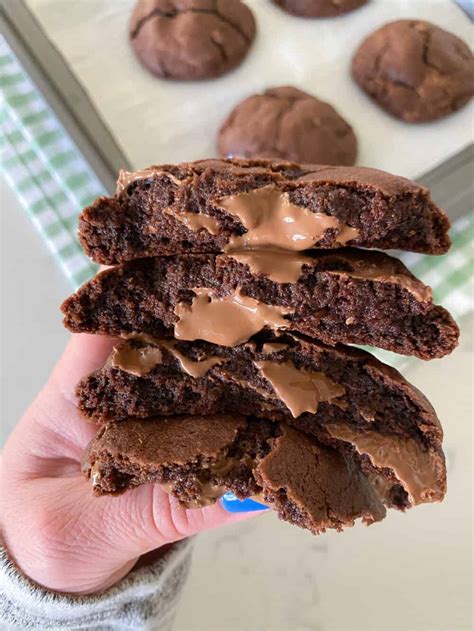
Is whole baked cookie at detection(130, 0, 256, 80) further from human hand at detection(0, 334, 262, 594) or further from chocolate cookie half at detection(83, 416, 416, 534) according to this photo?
chocolate cookie half at detection(83, 416, 416, 534)

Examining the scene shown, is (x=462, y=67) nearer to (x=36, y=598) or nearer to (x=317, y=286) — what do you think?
(x=317, y=286)

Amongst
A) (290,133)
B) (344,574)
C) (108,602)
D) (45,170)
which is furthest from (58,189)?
(344,574)

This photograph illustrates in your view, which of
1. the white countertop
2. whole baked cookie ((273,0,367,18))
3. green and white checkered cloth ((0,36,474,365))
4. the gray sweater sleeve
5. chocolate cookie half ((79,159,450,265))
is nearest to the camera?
chocolate cookie half ((79,159,450,265))

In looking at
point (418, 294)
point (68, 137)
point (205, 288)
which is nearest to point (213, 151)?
point (68, 137)

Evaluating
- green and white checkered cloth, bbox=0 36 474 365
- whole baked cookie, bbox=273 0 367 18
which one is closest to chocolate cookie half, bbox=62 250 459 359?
green and white checkered cloth, bbox=0 36 474 365

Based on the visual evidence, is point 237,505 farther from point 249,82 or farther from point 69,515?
point 249,82

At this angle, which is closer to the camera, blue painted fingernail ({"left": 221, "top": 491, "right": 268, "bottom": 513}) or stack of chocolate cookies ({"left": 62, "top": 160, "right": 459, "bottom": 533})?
stack of chocolate cookies ({"left": 62, "top": 160, "right": 459, "bottom": 533})

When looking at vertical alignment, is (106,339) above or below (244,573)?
above
